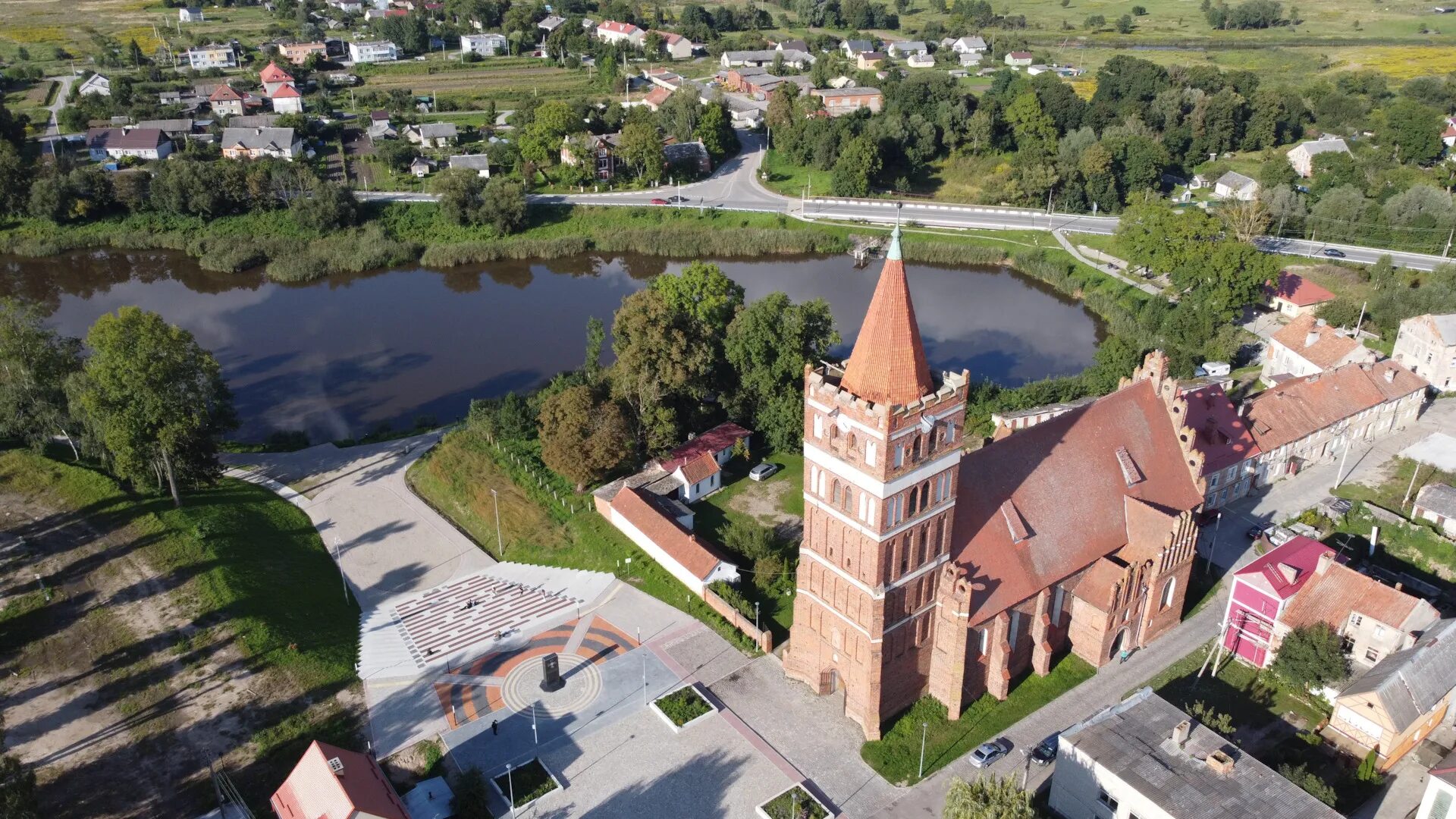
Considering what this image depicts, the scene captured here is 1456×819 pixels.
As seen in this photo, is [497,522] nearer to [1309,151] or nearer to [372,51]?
[1309,151]

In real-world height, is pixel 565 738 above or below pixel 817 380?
below

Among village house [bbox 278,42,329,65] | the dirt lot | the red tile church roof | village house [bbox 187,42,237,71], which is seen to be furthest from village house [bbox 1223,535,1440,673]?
village house [bbox 187,42,237,71]

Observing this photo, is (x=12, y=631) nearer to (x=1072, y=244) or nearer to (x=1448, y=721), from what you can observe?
(x=1448, y=721)

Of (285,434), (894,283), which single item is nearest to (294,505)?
(285,434)

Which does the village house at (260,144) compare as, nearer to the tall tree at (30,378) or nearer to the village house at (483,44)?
the tall tree at (30,378)

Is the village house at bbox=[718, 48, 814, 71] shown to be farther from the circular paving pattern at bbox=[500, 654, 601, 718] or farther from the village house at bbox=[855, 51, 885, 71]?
the circular paving pattern at bbox=[500, 654, 601, 718]

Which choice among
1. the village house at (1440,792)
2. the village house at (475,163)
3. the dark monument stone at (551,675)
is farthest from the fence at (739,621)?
the village house at (475,163)

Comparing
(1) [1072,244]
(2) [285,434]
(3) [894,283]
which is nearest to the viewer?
(3) [894,283]
